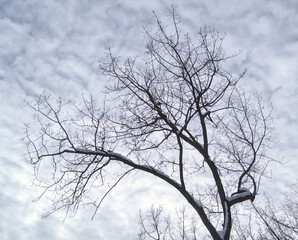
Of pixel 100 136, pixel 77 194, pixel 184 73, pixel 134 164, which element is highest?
pixel 184 73

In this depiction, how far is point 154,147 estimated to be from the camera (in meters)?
7.52

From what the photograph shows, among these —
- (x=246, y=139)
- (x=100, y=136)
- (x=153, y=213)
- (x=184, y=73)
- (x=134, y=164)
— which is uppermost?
(x=153, y=213)

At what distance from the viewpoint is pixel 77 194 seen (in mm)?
6742

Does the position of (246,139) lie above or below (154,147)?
above

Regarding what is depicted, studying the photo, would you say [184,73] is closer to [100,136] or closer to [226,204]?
[100,136]

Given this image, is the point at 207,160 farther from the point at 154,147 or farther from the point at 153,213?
the point at 153,213

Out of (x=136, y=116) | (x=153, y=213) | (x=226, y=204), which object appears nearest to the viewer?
(x=226, y=204)

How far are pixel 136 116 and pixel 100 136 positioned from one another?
118 centimetres

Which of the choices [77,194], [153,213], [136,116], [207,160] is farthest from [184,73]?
[153,213]

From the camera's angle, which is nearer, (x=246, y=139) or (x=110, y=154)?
(x=110, y=154)

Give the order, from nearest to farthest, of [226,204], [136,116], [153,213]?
[226,204], [136,116], [153,213]

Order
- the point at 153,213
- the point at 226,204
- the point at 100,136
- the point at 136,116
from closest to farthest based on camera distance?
the point at 226,204, the point at 100,136, the point at 136,116, the point at 153,213

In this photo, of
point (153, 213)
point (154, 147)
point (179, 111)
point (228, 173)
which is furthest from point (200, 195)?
point (153, 213)

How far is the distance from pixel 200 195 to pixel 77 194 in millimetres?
3420
